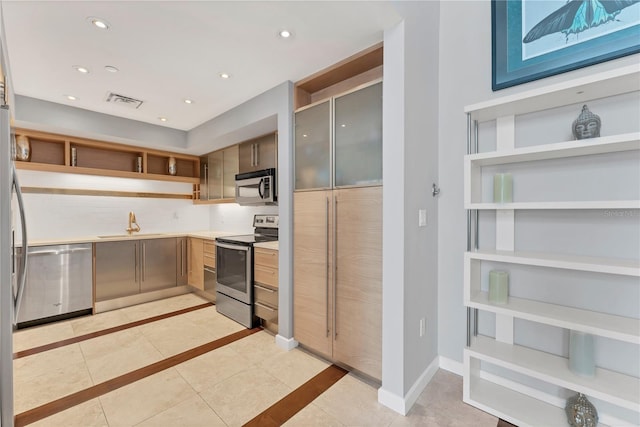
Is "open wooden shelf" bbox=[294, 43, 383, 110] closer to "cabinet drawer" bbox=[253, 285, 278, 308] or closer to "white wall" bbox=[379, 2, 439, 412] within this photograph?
"white wall" bbox=[379, 2, 439, 412]

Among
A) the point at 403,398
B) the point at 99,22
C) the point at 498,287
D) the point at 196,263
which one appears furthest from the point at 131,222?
the point at 498,287

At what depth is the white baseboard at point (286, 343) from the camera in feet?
8.16

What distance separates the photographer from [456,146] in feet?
6.84

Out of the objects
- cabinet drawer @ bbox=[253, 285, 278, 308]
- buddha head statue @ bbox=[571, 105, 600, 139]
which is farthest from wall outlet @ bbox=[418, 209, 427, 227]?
cabinet drawer @ bbox=[253, 285, 278, 308]

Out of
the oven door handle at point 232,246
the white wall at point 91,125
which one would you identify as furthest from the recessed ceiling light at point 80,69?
the oven door handle at point 232,246

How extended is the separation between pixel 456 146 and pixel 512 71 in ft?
1.84

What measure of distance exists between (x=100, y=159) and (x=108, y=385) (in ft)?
10.3

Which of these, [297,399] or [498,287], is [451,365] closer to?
[498,287]

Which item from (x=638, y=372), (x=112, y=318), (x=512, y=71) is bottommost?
(x=112, y=318)

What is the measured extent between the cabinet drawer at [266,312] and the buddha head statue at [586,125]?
8.57 feet

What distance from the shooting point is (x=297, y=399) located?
1825 millimetres

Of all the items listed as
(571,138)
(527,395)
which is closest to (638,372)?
(527,395)

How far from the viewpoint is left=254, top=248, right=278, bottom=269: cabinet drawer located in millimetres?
Answer: 2701

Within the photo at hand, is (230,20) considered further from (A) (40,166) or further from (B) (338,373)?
(A) (40,166)
